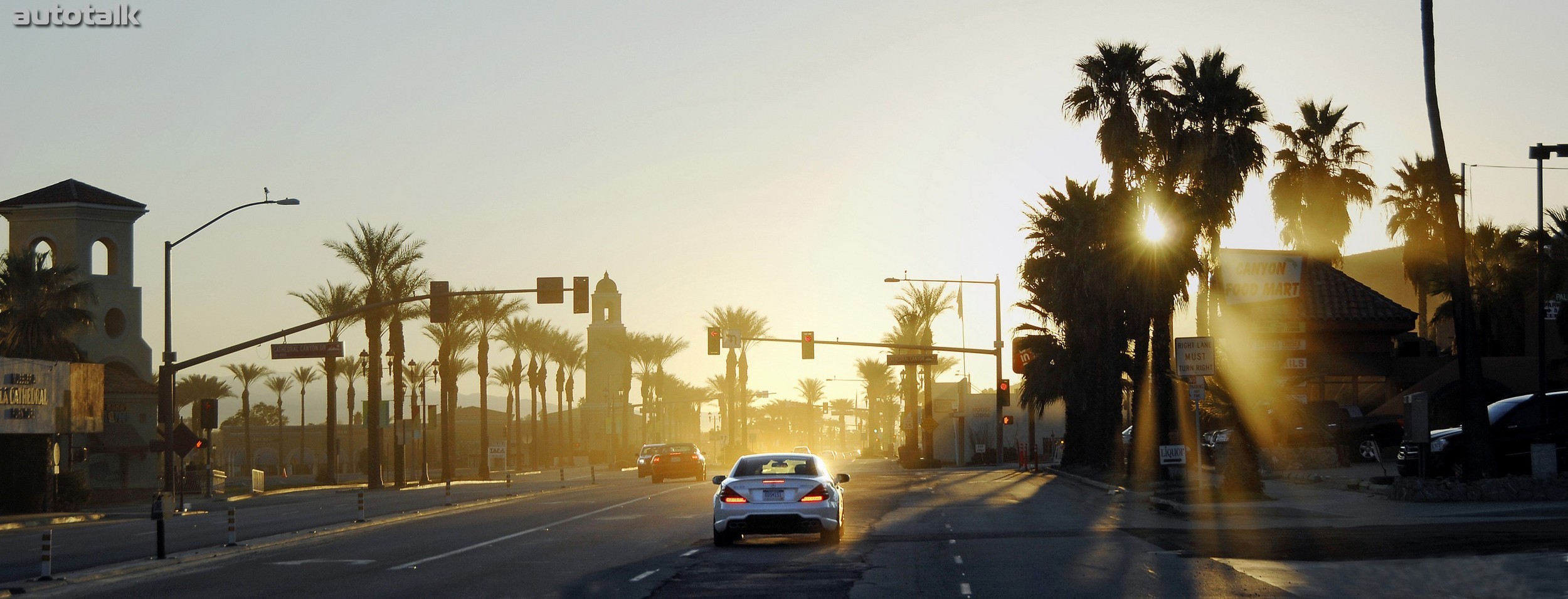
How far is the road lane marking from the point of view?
52.4ft

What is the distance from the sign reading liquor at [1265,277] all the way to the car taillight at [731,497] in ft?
90.2

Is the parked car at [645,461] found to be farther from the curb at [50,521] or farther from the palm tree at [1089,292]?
the curb at [50,521]

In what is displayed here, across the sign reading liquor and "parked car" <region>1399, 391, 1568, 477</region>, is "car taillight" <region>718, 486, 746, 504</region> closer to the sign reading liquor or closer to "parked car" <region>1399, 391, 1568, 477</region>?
"parked car" <region>1399, 391, 1568, 477</region>

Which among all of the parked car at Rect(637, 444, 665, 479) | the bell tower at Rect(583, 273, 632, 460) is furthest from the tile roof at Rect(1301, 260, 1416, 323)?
the bell tower at Rect(583, 273, 632, 460)

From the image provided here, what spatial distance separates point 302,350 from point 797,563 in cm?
2771

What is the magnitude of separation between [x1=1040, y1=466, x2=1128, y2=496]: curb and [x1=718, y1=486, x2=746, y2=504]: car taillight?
16.3 meters

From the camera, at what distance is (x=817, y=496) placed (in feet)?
66.9

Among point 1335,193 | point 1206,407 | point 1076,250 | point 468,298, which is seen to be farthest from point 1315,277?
point 468,298

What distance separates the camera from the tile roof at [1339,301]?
52281mm

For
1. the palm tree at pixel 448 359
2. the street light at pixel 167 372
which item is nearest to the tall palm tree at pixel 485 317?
the palm tree at pixel 448 359

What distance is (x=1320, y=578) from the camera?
14.9m

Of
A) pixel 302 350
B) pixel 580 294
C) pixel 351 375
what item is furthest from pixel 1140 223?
pixel 351 375

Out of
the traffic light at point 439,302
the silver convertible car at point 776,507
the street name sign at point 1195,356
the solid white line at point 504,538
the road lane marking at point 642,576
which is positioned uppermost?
the traffic light at point 439,302

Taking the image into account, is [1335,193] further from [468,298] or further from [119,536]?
[119,536]
